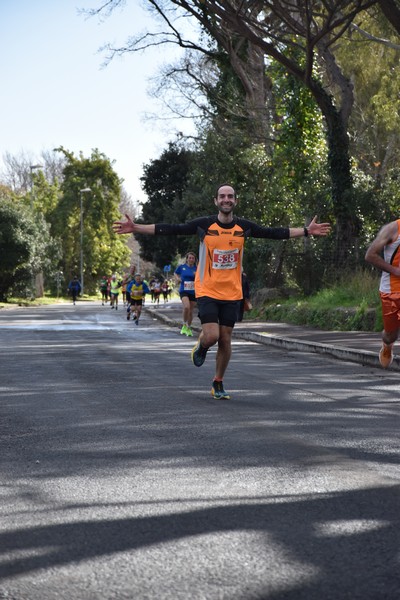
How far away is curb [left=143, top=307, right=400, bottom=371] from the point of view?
45.1 ft

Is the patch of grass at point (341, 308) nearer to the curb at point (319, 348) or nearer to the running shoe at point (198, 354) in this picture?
the curb at point (319, 348)

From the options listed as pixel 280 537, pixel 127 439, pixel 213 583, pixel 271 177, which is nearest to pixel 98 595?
pixel 213 583

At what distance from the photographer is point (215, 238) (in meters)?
9.37

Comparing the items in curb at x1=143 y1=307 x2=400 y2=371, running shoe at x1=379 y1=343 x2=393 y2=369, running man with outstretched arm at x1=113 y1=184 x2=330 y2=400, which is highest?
running man with outstretched arm at x1=113 y1=184 x2=330 y2=400

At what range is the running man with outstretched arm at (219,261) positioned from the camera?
30.7 ft

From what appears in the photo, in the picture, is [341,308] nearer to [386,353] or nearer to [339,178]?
[339,178]

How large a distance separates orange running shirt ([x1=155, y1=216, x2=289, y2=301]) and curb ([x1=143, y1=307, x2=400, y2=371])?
406 centimetres

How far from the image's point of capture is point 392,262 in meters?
9.89

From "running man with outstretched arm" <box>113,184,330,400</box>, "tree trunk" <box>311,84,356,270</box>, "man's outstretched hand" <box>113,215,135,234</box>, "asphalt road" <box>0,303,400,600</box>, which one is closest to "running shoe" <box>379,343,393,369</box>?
"asphalt road" <box>0,303,400,600</box>

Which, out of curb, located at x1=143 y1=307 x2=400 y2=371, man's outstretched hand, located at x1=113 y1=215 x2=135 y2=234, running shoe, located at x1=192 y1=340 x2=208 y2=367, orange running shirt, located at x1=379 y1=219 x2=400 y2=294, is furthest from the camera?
curb, located at x1=143 y1=307 x2=400 y2=371

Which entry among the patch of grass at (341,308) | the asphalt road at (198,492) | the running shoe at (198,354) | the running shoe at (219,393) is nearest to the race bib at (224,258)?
the running shoe at (198,354)

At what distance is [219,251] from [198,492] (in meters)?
4.50

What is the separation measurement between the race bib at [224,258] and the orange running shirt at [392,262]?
156cm

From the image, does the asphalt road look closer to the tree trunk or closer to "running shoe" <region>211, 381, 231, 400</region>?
"running shoe" <region>211, 381, 231, 400</region>
